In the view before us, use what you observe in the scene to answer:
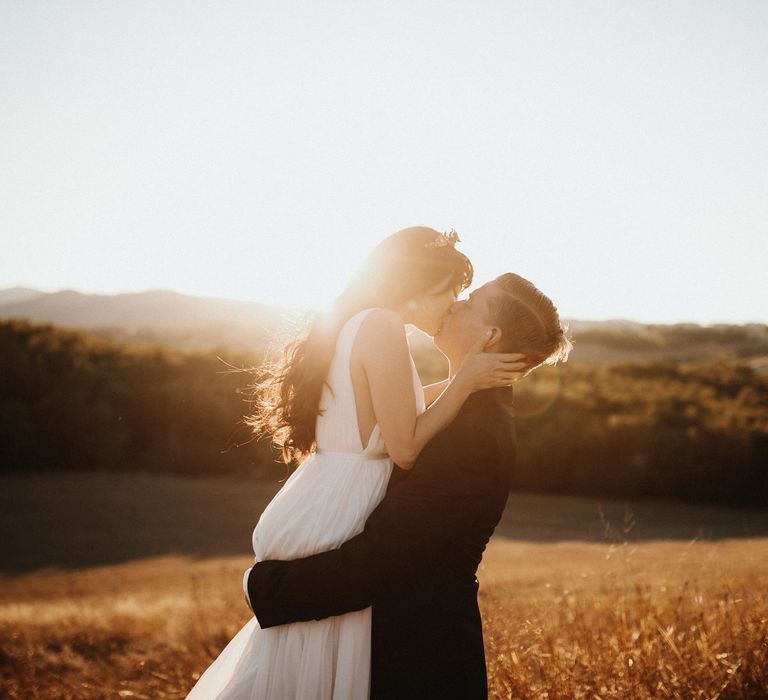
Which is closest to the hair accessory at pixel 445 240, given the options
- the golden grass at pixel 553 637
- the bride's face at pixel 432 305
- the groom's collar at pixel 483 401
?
the bride's face at pixel 432 305

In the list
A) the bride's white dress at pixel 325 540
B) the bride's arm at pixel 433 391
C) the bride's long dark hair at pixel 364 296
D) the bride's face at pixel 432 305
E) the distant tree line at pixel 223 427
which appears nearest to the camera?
the bride's white dress at pixel 325 540

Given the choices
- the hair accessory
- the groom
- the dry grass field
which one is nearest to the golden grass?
the dry grass field

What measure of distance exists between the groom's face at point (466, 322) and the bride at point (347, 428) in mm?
81

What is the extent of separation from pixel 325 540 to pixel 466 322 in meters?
0.95

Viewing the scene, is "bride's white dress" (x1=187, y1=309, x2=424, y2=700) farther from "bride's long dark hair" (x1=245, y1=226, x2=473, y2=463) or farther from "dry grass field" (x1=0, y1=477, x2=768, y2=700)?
"dry grass field" (x1=0, y1=477, x2=768, y2=700)

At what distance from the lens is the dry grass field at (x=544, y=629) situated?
3504mm

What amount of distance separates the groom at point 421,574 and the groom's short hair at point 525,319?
35 centimetres

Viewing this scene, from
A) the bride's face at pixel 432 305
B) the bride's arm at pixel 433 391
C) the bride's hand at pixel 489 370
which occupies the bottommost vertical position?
the bride's arm at pixel 433 391

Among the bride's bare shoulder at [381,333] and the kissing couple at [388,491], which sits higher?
the bride's bare shoulder at [381,333]

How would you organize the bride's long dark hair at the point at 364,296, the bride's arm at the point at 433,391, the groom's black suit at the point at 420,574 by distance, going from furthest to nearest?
1. the bride's arm at the point at 433,391
2. the bride's long dark hair at the point at 364,296
3. the groom's black suit at the point at 420,574

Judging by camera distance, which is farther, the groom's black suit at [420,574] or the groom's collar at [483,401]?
the groom's collar at [483,401]

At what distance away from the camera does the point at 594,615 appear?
4.51m

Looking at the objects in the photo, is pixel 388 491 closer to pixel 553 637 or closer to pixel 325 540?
pixel 325 540

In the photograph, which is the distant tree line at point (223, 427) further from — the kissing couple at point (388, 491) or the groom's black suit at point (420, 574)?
the groom's black suit at point (420, 574)
